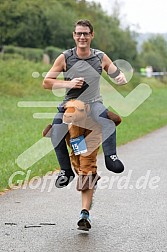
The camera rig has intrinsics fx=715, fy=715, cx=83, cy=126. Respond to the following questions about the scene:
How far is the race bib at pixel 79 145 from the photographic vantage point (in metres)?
6.84

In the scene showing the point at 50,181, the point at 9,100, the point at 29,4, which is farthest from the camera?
the point at 29,4

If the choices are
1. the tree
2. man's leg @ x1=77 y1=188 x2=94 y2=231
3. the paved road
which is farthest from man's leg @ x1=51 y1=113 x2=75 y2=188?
the tree

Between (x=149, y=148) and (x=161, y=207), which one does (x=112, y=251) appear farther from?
(x=149, y=148)

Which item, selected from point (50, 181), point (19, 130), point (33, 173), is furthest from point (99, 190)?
point (19, 130)

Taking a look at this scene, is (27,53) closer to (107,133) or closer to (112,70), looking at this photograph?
(112,70)

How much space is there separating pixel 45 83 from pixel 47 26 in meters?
58.1

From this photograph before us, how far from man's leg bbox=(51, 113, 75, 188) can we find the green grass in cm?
275

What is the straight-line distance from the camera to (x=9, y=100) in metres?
29.8

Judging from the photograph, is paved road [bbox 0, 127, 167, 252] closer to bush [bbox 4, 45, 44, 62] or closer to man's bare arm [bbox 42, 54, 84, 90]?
man's bare arm [bbox 42, 54, 84, 90]

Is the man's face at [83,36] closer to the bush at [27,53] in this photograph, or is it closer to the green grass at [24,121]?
the green grass at [24,121]

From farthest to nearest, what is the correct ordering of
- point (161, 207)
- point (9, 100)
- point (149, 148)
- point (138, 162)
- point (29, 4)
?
point (29, 4), point (9, 100), point (149, 148), point (138, 162), point (161, 207)

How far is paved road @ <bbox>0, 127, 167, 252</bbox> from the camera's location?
6.33m

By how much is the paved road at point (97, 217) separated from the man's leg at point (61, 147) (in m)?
0.49

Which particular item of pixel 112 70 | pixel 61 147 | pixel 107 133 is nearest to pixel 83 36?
pixel 112 70
